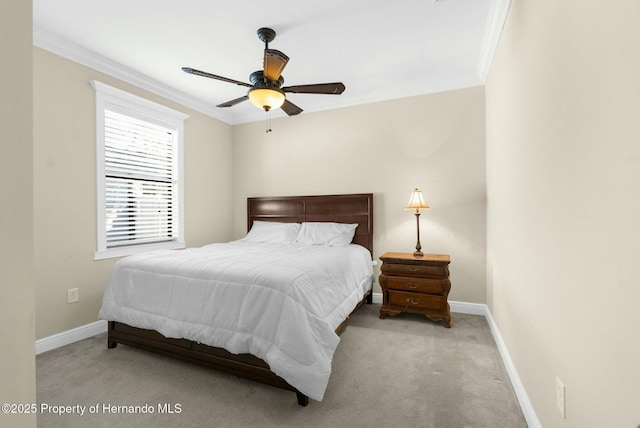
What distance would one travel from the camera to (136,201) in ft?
11.3

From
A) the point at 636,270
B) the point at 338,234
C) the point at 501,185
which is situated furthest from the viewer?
the point at 338,234

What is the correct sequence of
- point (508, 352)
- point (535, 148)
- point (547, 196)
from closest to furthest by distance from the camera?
point (547, 196) < point (535, 148) < point (508, 352)

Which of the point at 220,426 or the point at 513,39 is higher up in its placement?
the point at 513,39

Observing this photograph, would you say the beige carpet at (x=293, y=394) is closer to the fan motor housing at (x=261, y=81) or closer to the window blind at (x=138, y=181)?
the window blind at (x=138, y=181)

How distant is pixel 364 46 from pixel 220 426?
3131 millimetres

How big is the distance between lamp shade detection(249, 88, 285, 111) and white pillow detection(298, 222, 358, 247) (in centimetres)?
177

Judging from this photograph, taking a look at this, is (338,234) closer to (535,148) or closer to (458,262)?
(458,262)

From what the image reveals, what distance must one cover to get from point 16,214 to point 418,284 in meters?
3.05

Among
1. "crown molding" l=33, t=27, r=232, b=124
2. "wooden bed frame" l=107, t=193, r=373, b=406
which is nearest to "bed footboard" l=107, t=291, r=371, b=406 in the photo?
"wooden bed frame" l=107, t=193, r=373, b=406

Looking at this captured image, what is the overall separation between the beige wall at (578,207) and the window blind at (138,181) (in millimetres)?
3685

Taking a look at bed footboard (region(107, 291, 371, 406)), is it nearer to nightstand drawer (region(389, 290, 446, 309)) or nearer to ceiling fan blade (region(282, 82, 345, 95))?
nightstand drawer (region(389, 290, 446, 309))

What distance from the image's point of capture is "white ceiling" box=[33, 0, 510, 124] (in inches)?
89.7

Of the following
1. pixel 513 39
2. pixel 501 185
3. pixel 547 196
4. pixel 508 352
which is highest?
pixel 513 39

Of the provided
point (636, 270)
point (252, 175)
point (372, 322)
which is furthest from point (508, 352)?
point (252, 175)
